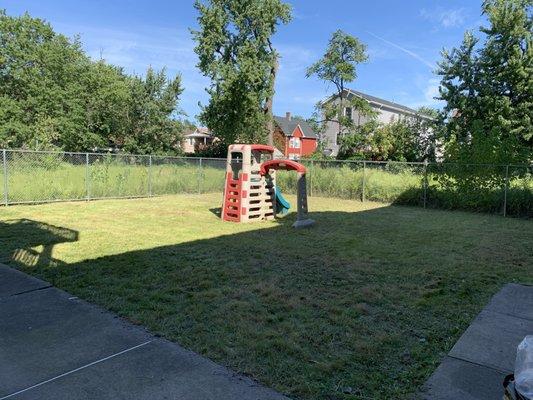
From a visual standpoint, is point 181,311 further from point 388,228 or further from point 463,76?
point 463,76

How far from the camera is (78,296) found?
4445 mm

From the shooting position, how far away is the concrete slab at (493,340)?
3203 mm

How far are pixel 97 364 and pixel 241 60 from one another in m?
25.1

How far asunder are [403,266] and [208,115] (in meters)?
23.8

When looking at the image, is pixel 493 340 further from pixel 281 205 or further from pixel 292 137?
pixel 292 137

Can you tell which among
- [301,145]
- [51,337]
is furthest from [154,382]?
[301,145]

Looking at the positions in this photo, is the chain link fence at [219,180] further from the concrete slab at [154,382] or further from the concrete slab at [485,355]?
the concrete slab at [154,382]

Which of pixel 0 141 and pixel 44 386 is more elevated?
pixel 0 141

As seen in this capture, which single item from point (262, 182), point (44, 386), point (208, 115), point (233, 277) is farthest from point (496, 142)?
point (208, 115)

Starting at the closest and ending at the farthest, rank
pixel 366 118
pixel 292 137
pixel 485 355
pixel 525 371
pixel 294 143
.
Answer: pixel 525 371 → pixel 485 355 → pixel 366 118 → pixel 292 137 → pixel 294 143

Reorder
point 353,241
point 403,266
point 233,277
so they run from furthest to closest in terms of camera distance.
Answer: point 353,241
point 403,266
point 233,277

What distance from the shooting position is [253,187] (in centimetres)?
1052

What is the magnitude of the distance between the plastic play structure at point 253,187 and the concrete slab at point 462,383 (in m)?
6.62

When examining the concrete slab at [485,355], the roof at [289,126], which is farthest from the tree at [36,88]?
the concrete slab at [485,355]
